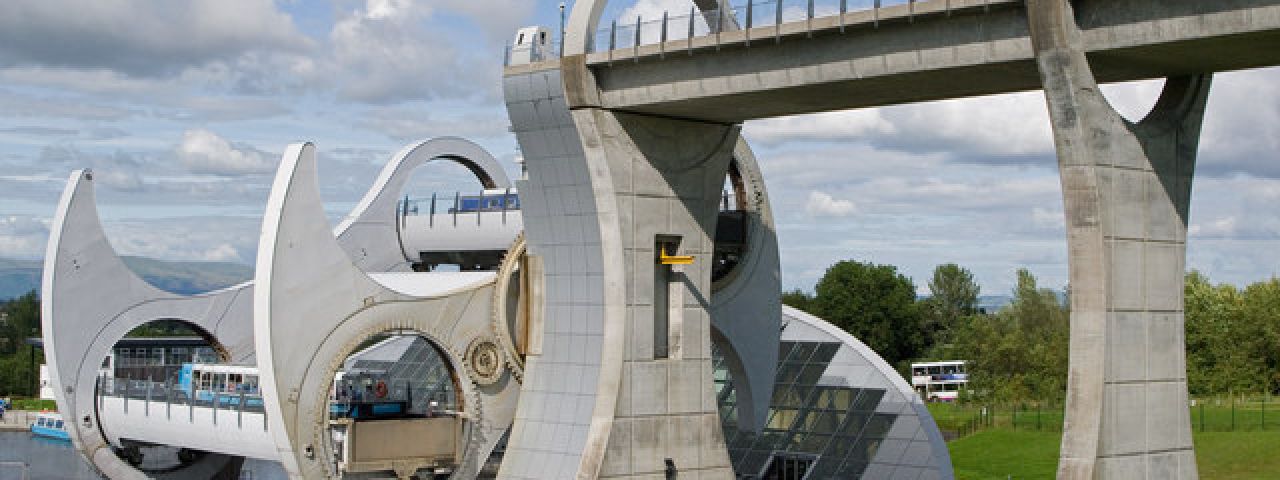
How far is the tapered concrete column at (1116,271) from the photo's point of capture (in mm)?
27062

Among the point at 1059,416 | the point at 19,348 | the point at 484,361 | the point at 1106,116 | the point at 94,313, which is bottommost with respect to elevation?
the point at 1059,416

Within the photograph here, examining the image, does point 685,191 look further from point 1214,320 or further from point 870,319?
point 870,319

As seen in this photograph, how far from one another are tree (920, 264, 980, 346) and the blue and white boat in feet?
208

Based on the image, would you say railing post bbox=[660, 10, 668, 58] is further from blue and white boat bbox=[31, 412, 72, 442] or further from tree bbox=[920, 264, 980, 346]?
tree bbox=[920, 264, 980, 346]

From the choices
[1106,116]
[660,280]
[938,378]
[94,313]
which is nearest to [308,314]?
[660,280]

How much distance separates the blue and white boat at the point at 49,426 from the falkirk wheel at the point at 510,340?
41243 mm

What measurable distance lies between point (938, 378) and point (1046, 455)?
42605 millimetres

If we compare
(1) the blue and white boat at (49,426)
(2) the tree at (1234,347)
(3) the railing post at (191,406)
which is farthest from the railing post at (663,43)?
(1) the blue and white boat at (49,426)

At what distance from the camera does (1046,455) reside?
2287 inches

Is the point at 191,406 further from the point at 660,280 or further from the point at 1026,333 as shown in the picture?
the point at 1026,333

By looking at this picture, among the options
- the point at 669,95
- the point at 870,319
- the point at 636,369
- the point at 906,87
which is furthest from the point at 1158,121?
the point at 870,319

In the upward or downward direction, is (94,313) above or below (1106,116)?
below

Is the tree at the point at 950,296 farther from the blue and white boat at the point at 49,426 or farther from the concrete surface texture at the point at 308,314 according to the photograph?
the concrete surface texture at the point at 308,314

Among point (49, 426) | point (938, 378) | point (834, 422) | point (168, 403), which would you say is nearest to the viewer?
point (168, 403)
